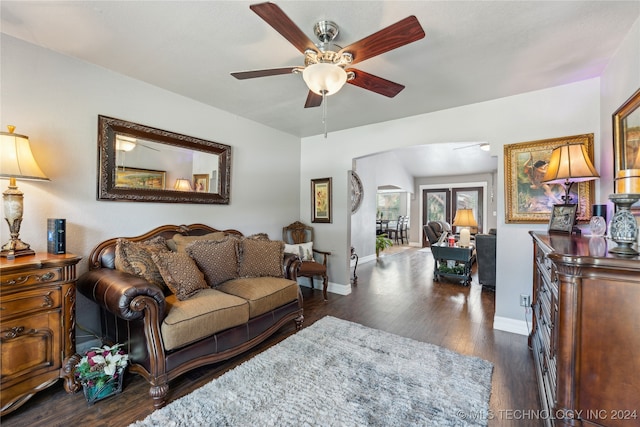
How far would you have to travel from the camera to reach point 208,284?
8.20ft

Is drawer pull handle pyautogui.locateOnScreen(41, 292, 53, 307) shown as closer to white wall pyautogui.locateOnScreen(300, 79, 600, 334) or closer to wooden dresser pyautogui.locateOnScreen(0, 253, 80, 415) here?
wooden dresser pyautogui.locateOnScreen(0, 253, 80, 415)

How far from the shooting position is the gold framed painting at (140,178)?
2533 millimetres

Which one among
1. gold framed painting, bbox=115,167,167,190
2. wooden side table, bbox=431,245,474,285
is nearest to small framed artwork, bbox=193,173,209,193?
gold framed painting, bbox=115,167,167,190

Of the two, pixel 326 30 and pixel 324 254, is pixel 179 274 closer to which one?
pixel 326 30

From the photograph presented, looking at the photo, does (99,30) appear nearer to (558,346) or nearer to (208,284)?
(208,284)

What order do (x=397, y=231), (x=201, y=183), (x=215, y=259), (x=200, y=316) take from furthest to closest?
(x=397, y=231) < (x=201, y=183) < (x=215, y=259) < (x=200, y=316)

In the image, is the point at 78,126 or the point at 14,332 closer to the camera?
the point at 14,332

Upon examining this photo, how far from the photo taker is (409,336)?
2674 millimetres

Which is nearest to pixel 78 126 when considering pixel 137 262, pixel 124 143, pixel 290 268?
pixel 124 143

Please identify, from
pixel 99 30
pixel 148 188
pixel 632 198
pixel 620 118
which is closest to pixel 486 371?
pixel 632 198

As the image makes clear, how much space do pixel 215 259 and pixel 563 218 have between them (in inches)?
120

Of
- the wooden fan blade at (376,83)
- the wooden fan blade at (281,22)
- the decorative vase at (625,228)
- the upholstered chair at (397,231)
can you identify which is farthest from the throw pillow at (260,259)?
the upholstered chair at (397,231)

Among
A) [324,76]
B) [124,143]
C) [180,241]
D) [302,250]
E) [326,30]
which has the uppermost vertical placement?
[326,30]

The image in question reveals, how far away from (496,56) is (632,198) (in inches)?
57.0
